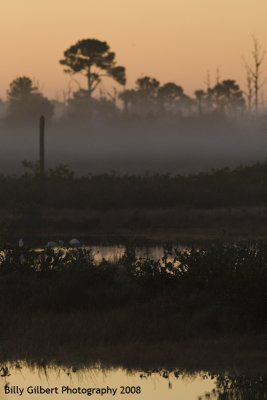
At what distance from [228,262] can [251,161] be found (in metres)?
65.4

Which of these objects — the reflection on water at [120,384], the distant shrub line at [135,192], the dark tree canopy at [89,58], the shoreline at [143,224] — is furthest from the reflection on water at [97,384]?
the dark tree canopy at [89,58]

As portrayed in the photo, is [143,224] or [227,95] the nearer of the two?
[143,224]

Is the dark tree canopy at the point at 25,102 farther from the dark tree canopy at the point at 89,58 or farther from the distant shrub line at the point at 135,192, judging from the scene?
the distant shrub line at the point at 135,192

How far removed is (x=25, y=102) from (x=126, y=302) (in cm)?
10066

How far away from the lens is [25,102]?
117m

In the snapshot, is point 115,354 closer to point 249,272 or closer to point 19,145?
point 249,272

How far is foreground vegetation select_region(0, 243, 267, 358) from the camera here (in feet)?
51.7

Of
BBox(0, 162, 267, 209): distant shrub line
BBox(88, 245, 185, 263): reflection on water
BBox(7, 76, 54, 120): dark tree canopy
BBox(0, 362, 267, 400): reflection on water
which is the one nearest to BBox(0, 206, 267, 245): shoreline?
BBox(0, 162, 267, 209): distant shrub line

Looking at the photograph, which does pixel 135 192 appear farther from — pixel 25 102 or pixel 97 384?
pixel 25 102

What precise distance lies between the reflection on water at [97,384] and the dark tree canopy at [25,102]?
4037 inches

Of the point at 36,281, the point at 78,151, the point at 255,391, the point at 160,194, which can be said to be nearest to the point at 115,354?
the point at 255,391

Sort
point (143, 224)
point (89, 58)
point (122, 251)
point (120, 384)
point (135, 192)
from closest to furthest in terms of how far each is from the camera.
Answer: point (120, 384) → point (122, 251) → point (143, 224) → point (135, 192) → point (89, 58)

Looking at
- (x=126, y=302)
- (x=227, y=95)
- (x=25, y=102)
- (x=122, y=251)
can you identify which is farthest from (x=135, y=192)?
(x=227, y=95)

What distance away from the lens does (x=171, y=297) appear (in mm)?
17984
